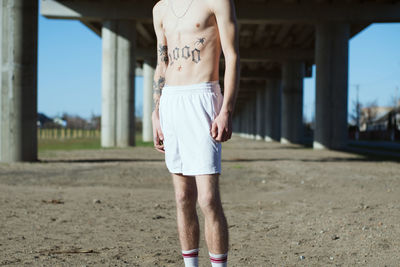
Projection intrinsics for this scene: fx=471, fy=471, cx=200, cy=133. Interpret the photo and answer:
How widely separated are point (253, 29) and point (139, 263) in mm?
27582

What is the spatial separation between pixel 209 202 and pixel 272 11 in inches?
872

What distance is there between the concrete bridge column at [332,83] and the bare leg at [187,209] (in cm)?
2145

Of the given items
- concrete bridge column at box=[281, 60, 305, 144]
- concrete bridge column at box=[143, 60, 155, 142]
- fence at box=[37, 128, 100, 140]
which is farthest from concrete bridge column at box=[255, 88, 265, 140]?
fence at box=[37, 128, 100, 140]

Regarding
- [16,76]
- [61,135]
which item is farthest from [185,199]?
[61,135]

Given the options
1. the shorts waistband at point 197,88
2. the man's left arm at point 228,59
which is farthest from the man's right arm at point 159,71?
the man's left arm at point 228,59

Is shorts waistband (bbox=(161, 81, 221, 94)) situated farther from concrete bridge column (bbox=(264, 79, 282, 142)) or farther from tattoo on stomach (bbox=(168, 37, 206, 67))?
concrete bridge column (bbox=(264, 79, 282, 142))

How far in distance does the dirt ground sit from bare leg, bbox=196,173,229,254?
94 centimetres

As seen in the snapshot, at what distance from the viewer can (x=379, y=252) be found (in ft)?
13.3

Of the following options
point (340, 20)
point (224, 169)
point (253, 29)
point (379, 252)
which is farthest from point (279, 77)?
point (379, 252)

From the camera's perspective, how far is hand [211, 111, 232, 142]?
2.70 m

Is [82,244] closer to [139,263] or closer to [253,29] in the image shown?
[139,263]

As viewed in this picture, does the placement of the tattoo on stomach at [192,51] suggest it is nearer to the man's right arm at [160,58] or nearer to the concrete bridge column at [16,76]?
the man's right arm at [160,58]

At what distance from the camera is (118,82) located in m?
24.3

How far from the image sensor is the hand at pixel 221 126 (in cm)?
270
